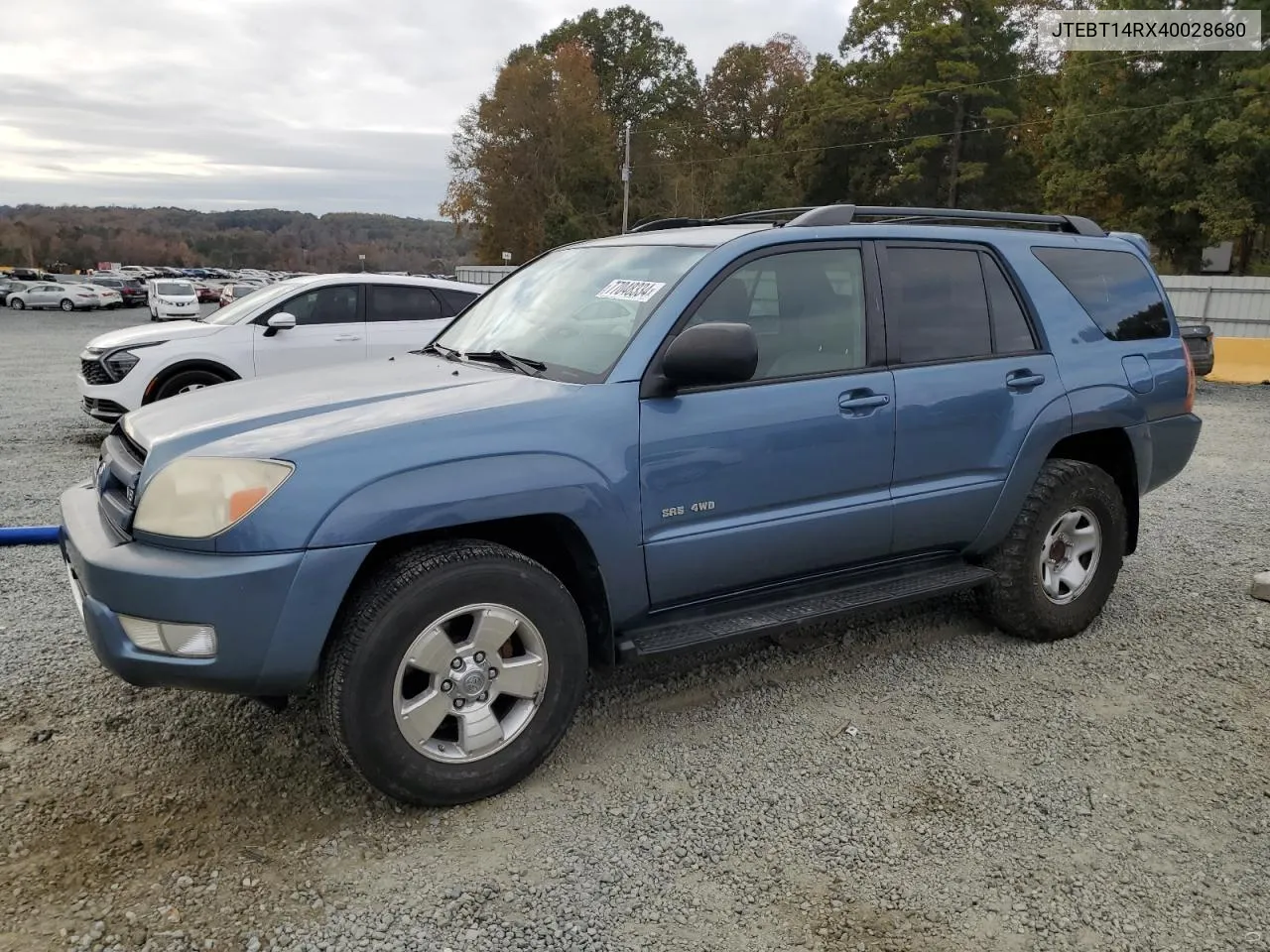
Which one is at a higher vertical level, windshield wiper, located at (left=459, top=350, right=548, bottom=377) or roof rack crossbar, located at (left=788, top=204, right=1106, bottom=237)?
roof rack crossbar, located at (left=788, top=204, right=1106, bottom=237)

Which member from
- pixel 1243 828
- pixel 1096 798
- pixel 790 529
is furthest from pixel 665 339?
pixel 1243 828

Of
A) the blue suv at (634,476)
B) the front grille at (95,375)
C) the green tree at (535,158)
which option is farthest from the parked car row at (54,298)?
the blue suv at (634,476)

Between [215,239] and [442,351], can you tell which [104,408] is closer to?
[442,351]

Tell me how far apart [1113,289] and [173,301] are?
98.0ft

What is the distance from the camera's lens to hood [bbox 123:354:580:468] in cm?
277

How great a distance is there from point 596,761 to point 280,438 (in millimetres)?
1514

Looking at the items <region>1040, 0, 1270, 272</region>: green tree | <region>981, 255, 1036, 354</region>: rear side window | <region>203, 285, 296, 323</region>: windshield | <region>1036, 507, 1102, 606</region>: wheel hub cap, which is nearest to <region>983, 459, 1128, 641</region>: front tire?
<region>1036, 507, 1102, 606</region>: wheel hub cap

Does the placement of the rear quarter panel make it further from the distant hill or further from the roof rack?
the distant hill

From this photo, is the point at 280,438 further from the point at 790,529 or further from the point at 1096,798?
the point at 1096,798

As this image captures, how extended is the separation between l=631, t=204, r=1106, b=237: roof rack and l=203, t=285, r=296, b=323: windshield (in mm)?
5541

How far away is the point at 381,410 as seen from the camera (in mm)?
2920

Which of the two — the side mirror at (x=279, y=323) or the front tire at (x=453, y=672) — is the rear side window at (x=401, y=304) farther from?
the front tire at (x=453, y=672)

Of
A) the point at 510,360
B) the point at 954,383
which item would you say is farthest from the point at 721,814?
the point at 954,383

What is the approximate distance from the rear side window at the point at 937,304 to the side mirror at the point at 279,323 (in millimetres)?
6260
